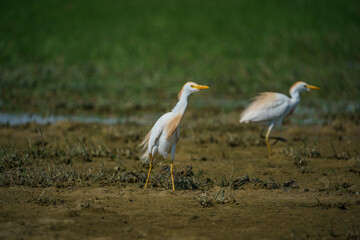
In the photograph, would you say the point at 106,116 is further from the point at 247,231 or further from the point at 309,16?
the point at 309,16

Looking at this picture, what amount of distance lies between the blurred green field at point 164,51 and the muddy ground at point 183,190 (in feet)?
12.0

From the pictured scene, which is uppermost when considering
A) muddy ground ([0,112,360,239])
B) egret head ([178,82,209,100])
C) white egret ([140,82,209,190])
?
egret head ([178,82,209,100])

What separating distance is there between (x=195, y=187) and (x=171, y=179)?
1.27ft

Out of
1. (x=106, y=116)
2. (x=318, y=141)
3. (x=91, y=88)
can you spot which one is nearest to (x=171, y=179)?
(x=318, y=141)

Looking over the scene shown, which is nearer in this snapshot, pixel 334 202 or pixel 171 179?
pixel 334 202

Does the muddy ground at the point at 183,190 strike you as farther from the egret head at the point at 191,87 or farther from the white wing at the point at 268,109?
the egret head at the point at 191,87

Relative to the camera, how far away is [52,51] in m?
21.0

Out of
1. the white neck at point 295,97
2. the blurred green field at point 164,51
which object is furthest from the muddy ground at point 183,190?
the blurred green field at point 164,51

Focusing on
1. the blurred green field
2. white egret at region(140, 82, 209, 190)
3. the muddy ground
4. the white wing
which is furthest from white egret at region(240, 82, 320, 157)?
the blurred green field

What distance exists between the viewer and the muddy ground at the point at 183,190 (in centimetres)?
485

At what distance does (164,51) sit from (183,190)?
1533 cm

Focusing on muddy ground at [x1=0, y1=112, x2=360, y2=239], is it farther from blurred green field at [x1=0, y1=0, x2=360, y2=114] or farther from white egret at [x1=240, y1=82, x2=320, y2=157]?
blurred green field at [x1=0, y1=0, x2=360, y2=114]

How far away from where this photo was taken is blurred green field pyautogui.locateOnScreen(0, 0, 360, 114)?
46.3 ft

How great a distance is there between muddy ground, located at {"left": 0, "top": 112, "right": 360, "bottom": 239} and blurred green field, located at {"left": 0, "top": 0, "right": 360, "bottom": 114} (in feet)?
12.0
